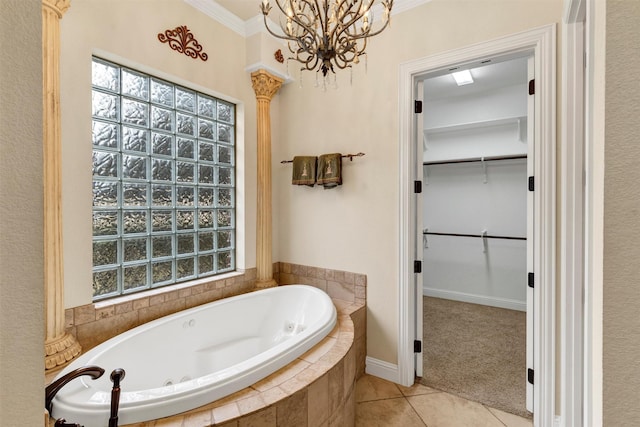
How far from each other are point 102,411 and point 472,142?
4285 mm

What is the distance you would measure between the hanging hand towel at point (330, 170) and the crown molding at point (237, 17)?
117cm

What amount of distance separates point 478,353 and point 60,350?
9.96 feet

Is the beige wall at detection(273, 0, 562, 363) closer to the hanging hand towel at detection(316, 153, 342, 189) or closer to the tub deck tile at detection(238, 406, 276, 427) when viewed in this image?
the hanging hand towel at detection(316, 153, 342, 189)

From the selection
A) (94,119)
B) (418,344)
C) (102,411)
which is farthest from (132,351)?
(418,344)

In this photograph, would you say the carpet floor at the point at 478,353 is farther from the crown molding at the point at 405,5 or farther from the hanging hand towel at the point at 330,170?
the crown molding at the point at 405,5

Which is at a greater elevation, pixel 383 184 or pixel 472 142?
pixel 472 142

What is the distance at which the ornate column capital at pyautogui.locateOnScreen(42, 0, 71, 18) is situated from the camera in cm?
145

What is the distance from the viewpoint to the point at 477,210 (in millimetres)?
3910

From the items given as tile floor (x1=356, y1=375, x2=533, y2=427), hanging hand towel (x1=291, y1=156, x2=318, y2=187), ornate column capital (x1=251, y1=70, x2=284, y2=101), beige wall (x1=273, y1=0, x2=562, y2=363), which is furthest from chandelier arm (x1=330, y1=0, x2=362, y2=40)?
tile floor (x1=356, y1=375, x2=533, y2=427)

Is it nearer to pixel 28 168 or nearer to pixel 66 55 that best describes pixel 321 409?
pixel 28 168

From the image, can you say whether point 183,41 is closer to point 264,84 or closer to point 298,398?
point 264,84

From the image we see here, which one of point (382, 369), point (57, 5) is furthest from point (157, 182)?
point (382, 369)

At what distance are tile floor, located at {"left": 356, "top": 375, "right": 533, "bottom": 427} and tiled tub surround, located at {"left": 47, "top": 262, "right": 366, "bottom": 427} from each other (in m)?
0.24

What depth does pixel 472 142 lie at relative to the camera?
3.89 m
